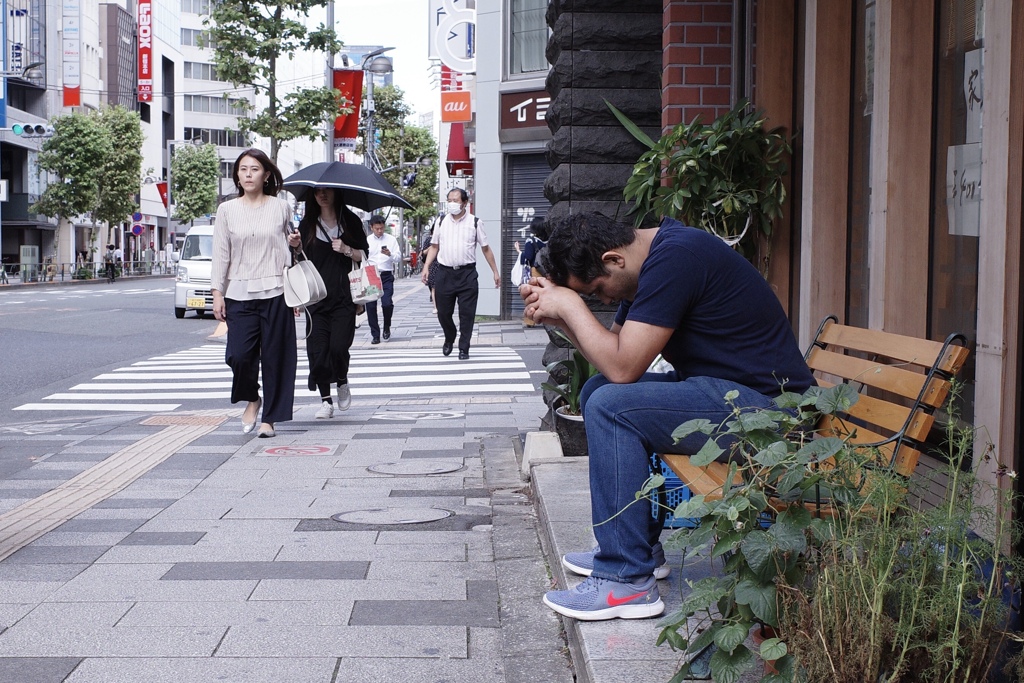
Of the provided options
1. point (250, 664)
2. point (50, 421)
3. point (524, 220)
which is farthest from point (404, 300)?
point (250, 664)

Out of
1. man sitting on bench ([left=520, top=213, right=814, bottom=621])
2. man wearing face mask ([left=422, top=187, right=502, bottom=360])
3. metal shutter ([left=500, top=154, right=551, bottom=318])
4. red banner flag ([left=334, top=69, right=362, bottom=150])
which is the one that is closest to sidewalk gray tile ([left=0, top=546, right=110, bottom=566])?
man sitting on bench ([left=520, top=213, right=814, bottom=621])

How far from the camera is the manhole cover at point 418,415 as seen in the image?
961 cm

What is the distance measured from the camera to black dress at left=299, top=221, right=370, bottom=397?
902cm

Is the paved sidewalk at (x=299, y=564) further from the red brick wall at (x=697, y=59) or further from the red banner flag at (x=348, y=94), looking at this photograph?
the red banner flag at (x=348, y=94)

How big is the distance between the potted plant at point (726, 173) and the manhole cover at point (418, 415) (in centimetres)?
419

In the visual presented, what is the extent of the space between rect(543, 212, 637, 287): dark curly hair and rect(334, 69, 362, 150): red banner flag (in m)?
25.1

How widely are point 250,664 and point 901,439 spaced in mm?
2016

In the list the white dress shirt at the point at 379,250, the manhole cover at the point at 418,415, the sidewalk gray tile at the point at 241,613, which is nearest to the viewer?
the sidewalk gray tile at the point at 241,613

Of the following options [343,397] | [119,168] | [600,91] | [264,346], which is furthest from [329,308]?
[119,168]

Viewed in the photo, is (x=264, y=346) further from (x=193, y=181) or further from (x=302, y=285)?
(x=193, y=181)

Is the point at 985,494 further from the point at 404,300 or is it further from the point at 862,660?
the point at 404,300

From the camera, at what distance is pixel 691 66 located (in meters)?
6.21

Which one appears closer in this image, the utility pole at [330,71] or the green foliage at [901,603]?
the green foliage at [901,603]

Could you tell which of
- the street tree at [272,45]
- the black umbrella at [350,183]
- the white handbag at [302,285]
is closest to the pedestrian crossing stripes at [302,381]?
the black umbrella at [350,183]
